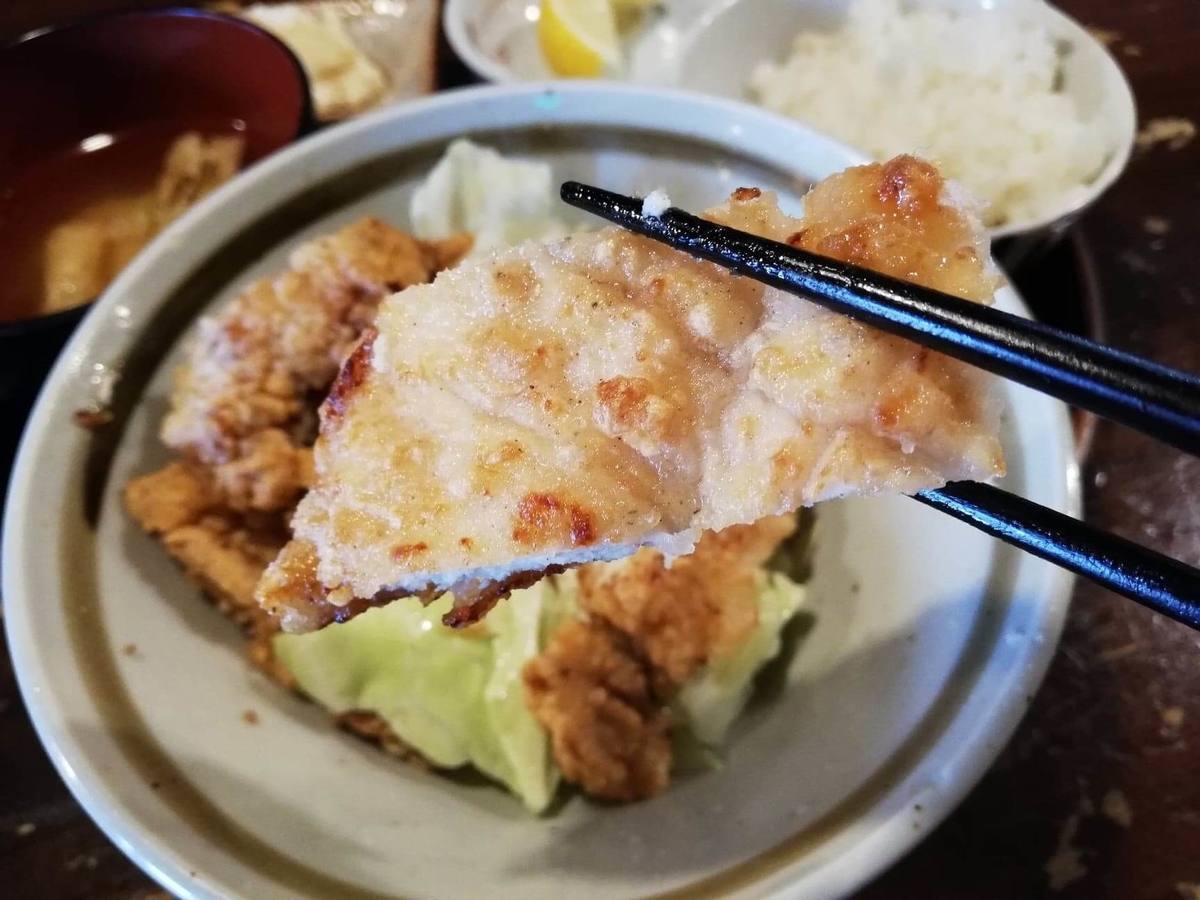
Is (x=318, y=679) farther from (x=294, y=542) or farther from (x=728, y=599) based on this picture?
(x=728, y=599)

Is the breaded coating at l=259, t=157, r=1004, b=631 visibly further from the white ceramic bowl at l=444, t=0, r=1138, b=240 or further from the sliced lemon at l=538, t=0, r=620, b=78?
the sliced lemon at l=538, t=0, r=620, b=78

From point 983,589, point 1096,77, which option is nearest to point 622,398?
point 983,589

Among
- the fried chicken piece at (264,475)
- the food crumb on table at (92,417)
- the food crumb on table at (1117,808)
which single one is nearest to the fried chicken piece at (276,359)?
the fried chicken piece at (264,475)

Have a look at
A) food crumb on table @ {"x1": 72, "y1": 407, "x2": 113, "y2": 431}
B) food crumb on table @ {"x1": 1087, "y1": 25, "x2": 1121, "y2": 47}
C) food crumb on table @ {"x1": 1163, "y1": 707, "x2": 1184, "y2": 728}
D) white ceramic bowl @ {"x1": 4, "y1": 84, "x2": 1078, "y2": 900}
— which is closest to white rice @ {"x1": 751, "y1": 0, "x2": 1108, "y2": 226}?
food crumb on table @ {"x1": 1087, "y1": 25, "x2": 1121, "y2": 47}

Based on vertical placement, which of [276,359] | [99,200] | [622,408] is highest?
[622,408]

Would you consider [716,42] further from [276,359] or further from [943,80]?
[276,359]

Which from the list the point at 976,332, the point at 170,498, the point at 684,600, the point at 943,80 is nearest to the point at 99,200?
the point at 170,498
